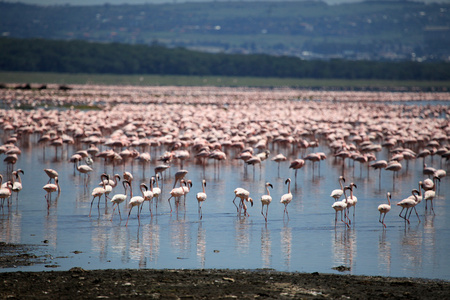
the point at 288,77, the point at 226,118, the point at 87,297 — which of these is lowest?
the point at 87,297

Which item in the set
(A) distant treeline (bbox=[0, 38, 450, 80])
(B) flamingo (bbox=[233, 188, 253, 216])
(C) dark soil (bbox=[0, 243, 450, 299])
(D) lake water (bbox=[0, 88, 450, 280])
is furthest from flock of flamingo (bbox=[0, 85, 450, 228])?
(A) distant treeline (bbox=[0, 38, 450, 80])

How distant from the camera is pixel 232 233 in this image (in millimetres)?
10375

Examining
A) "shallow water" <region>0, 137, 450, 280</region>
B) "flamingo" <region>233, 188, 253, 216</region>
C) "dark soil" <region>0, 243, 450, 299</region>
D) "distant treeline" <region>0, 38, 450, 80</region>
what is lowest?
"dark soil" <region>0, 243, 450, 299</region>

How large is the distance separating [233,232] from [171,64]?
339ft

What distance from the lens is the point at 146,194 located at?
11.1m

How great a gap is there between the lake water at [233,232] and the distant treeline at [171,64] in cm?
9389

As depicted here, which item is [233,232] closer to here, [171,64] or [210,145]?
[210,145]

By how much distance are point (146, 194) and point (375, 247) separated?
12.7 ft

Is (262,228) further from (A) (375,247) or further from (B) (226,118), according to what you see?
(B) (226,118)

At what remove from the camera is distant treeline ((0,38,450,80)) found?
107062 mm

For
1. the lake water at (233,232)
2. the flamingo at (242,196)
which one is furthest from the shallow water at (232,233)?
the flamingo at (242,196)

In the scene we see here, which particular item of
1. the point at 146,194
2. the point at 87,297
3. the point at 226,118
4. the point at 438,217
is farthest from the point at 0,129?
the point at 87,297

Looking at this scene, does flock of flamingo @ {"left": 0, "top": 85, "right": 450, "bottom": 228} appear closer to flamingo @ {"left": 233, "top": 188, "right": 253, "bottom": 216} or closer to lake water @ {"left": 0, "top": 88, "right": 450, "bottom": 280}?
flamingo @ {"left": 233, "top": 188, "right": 253, "bottom": 216}

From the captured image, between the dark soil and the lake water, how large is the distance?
488 mm
